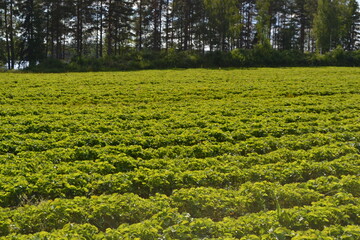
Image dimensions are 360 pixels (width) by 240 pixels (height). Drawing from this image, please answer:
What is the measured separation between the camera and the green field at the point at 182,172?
5.74m

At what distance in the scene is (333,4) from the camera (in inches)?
2457

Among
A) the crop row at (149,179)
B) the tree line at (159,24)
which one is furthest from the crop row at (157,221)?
the tree line at (159,24)

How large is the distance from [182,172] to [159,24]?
5531 cm

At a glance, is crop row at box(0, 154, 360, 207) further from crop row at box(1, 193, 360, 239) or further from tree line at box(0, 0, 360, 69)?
tree line at box(0, 0, 360, 69)

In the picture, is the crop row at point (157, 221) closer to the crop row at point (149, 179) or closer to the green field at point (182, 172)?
the green field at point (182, 172)

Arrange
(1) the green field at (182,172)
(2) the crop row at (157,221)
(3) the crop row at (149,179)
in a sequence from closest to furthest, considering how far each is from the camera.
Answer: (2) the crop row at (157,221) → (1) the green field at (182,172) → (3) the crop row at (149,179)

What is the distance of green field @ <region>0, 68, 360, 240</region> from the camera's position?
5738 mm

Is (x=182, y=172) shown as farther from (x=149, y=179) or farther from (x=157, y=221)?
(x=157, y=221)

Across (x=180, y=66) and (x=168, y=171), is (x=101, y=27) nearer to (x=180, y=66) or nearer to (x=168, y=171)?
(x=180, y=66)

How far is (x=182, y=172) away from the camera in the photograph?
8.25 meters

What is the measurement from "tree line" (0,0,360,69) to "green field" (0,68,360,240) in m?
33.3

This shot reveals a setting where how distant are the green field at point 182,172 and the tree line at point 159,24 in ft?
109

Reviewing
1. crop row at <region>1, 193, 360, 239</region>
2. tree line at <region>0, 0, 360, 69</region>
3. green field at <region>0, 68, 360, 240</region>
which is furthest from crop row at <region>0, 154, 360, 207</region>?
tree line at <region>0, 0, 360, 69</region>

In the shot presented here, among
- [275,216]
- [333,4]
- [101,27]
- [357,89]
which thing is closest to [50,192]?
[275,216]
